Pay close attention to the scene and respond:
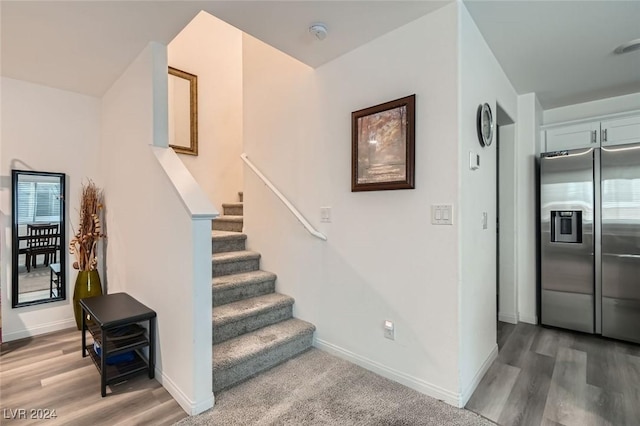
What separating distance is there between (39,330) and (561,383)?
4396 millimetres

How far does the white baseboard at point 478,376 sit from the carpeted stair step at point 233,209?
2.94 metres

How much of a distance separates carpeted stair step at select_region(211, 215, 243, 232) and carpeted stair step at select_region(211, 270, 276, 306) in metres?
0.73

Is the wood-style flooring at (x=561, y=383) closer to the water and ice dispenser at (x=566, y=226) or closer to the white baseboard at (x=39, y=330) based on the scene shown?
the water and ice dispenser at (x=566, y=226)

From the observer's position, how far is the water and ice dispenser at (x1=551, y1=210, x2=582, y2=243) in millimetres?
3061

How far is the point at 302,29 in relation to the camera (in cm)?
206

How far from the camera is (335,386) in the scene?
2.08m

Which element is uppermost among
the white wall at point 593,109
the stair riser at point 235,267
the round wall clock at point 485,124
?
the white wall at point 593,109

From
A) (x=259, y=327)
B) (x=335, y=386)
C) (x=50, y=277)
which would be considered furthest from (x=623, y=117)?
(x=50, y=277)

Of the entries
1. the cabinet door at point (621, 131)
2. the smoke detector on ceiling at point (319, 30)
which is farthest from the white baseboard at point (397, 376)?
the cabinet door at point (621, 131)

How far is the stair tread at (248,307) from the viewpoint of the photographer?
233 centimetres

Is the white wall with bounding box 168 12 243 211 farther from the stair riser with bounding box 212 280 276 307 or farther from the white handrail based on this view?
the stair riser with bounding box 212 280 276 307

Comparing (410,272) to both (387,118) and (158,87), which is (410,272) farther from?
(158,87)

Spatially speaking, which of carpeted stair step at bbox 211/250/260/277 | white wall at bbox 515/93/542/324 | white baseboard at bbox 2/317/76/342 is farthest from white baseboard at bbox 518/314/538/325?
white baseboard at bbox 2/317/76/342

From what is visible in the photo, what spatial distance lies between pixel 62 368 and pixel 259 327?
1452 millimetres
